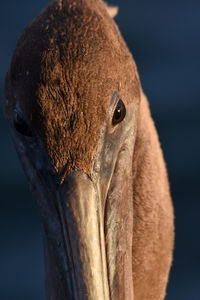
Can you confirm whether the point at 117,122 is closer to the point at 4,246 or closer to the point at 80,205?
the point at 80,205

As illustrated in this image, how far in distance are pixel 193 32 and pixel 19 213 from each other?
2011 millimetres

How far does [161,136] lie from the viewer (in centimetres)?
614

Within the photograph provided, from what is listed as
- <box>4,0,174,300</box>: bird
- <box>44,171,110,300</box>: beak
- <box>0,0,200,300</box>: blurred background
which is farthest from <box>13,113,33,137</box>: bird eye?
<box>0,0,200,300</box>: blurred background

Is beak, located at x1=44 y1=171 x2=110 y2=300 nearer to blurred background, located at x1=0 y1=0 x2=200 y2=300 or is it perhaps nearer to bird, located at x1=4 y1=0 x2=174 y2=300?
bird, located at x1=4 y1=0 x2=174 y2=300

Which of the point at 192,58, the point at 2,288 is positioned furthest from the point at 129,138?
the point at 192,58

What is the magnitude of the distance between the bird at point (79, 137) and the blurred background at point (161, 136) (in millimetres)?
2741

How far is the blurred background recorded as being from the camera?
569 cm

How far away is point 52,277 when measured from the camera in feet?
9.66

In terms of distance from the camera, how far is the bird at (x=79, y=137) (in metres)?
2.60

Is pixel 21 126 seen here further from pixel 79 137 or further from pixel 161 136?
pixel 161 136

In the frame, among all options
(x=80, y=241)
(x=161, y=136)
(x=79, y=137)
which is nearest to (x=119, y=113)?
(x=79, y=137)

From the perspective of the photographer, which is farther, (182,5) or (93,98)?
(182,5)

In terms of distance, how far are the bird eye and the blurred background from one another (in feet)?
9.50

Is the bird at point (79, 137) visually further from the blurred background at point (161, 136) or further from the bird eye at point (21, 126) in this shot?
the blurred background at point (161, 136)
